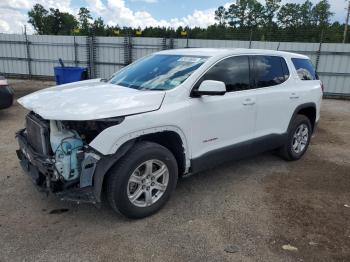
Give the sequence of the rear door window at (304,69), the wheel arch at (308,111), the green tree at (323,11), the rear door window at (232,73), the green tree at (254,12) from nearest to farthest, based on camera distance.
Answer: the rear door window at (232,73) < the wheel arch at (308,111) < the rear door window at (304,69) < the green tree at (323,11) < the green tree at (254,12)

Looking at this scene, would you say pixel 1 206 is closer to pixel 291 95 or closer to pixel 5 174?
pixel 5 174

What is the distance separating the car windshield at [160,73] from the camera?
12.5ft

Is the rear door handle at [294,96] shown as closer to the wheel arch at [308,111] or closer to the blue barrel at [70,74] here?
the wheel arch at [308,111]

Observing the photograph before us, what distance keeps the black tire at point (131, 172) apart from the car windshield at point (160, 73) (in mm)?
762

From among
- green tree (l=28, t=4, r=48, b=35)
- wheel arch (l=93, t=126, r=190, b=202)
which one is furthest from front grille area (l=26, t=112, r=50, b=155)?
green tree (l=28, t=4, r=48, b=35)

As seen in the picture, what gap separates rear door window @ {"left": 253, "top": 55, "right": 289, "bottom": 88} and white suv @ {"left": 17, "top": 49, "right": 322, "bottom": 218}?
0.05 ft

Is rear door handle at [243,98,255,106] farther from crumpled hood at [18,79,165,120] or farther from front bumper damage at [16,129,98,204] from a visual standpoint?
front bumper damage at [16,129,98,204]

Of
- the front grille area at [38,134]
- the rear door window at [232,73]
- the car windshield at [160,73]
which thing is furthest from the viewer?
the rear door window at [232,73]

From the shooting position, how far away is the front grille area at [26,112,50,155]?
335 centimetres

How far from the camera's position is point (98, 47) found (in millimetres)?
15625

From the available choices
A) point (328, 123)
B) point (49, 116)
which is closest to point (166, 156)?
point (49, 116)

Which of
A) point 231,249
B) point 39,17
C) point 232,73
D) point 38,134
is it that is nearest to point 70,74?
point 38,134

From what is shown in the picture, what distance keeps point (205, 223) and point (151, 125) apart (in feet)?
4.02

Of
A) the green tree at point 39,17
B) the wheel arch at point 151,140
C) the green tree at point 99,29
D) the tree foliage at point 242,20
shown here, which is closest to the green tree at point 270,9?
the tree foliage at point 242,20
